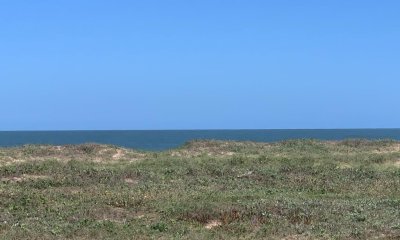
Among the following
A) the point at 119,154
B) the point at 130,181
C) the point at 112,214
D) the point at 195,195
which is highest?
the point at 119,154

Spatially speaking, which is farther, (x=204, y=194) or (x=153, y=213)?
(x=204, y=194)

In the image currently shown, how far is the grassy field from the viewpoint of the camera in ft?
59.5

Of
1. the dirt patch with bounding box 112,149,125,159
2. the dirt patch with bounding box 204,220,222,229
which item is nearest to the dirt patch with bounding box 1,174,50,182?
the dirt patch with bounding box 112,149,125,159

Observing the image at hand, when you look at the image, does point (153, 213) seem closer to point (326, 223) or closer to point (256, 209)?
point (256, 209)

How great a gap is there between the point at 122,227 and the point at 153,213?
2.92m

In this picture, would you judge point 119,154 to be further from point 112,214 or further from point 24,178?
point 112,214

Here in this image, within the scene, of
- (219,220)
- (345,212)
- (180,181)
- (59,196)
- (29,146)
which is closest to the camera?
(219,220)

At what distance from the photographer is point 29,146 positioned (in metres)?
43.2

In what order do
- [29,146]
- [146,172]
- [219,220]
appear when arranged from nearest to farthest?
[219,220]
[146,172]
[29,146]

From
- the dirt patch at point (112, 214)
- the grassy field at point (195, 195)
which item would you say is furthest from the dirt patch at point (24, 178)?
the dirt patch at point (112, 214)

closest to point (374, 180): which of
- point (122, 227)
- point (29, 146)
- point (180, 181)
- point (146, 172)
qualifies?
point (180, 181)

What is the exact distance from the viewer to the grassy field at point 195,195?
18.1 meters

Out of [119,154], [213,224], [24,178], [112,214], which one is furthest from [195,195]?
[119,154]

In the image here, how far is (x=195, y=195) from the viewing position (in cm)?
2502
